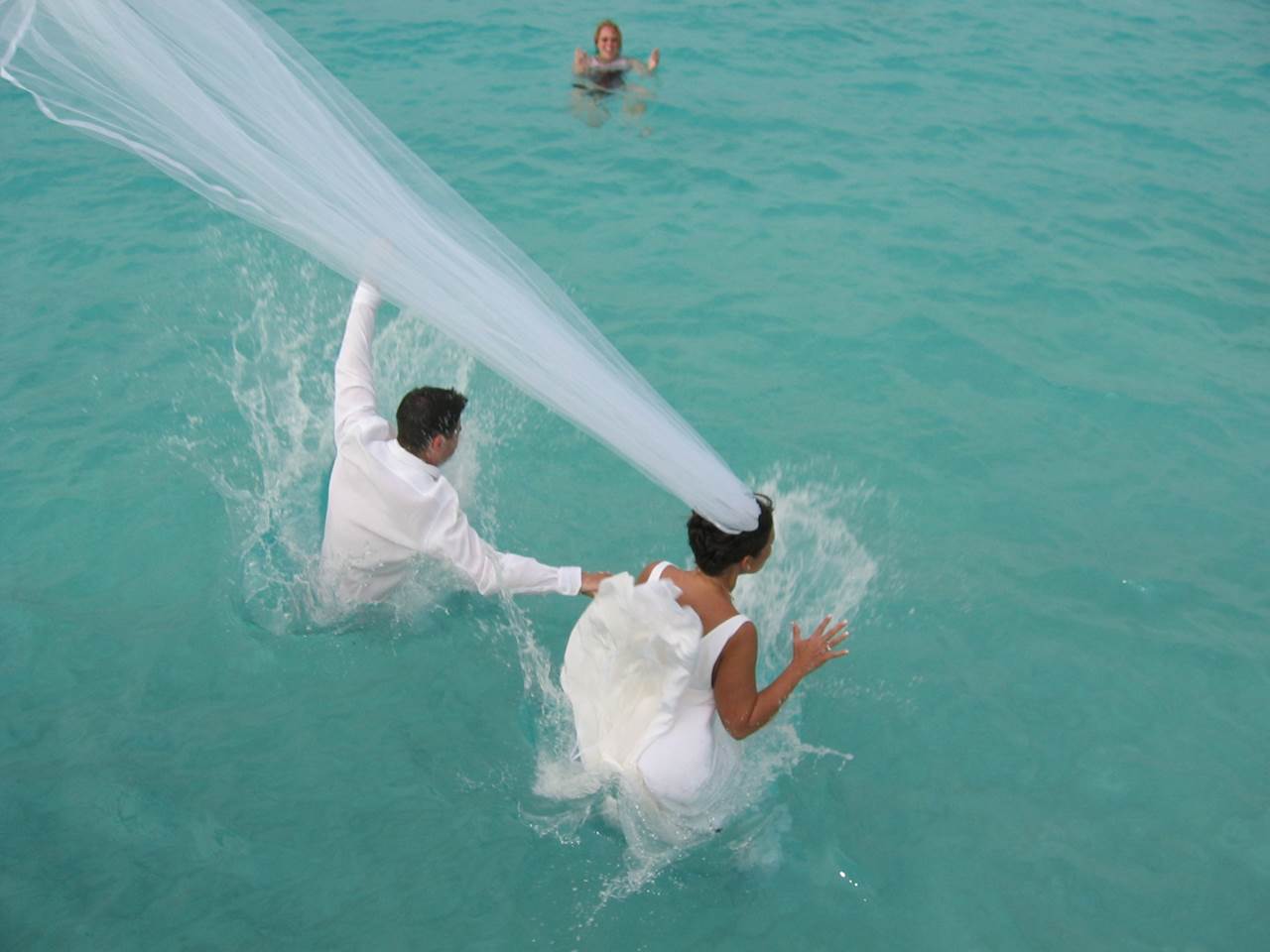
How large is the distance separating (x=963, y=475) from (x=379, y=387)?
3.39 meters

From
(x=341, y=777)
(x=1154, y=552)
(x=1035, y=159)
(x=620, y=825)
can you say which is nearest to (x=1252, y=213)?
(x=1035, y=159)

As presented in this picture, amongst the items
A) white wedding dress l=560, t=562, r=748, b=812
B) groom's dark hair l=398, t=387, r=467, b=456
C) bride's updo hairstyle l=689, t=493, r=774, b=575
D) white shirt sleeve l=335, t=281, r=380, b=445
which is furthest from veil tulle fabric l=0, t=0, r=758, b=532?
white shirt sleeve l=335, t=281, r=380, b=445

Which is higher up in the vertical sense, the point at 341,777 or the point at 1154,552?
the point at 1154,552

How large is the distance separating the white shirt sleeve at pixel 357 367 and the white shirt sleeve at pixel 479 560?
0.49 meters

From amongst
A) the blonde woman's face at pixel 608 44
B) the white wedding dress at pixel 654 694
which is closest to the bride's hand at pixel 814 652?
the white wedding dress at pixel 654 694

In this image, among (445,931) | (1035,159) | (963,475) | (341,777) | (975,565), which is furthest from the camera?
(1035,159)

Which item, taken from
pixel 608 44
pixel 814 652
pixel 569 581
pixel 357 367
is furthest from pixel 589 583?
pixel 608 44

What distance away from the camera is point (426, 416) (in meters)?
4.01

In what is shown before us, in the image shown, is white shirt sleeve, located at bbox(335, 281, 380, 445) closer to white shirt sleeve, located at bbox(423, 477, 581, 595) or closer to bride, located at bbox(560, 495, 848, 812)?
white shirt sleeve, located at bbox(423, 477, 581, 595)

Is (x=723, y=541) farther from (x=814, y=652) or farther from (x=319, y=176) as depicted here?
(x=319, y=176)

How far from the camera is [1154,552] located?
5367 mm

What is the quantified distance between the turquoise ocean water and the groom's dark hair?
2.84ft

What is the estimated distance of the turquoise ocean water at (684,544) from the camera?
12.5 ft

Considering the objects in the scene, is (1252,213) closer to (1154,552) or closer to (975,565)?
(1154,552)
